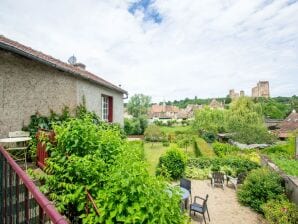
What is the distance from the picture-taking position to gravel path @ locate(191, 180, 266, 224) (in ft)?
31.1

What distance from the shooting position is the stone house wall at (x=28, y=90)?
21.0 feet

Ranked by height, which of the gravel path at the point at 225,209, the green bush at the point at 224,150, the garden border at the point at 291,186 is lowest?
the gravel path at the point at 225,209

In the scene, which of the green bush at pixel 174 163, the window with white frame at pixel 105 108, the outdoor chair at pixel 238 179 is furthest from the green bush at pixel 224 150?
the window with white frame at pixel 105 108

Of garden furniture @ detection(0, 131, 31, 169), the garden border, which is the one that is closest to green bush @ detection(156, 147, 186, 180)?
the garden border

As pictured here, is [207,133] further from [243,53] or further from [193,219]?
[193,219]

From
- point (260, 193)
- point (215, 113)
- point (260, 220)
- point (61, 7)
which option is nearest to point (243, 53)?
point (260, 193)

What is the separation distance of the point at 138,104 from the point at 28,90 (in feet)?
190

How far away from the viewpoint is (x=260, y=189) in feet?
34.8

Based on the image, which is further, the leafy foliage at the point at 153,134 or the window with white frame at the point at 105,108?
the leafy foliage at the point at 153,134

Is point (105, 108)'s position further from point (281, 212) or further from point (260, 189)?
point (281, 212)

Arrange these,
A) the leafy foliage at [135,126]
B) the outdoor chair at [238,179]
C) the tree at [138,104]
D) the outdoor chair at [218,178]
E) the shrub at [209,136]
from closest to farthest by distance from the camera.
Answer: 1. the outdoor chair at [218,178]
2. the outdoor chair at [238,179]
3. the shrub at [209,136]
4. the leafy foliage at [135,126]
5. the tree at [138,104]

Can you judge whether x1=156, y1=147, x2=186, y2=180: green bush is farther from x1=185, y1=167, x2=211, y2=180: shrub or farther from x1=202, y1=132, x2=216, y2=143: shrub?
x1=202, y1=132, x2=216, y2=143: shrub

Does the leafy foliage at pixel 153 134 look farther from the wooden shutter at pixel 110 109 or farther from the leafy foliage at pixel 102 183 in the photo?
the leafy foliage at pixel 102 183

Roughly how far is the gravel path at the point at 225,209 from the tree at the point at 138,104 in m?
48.6
